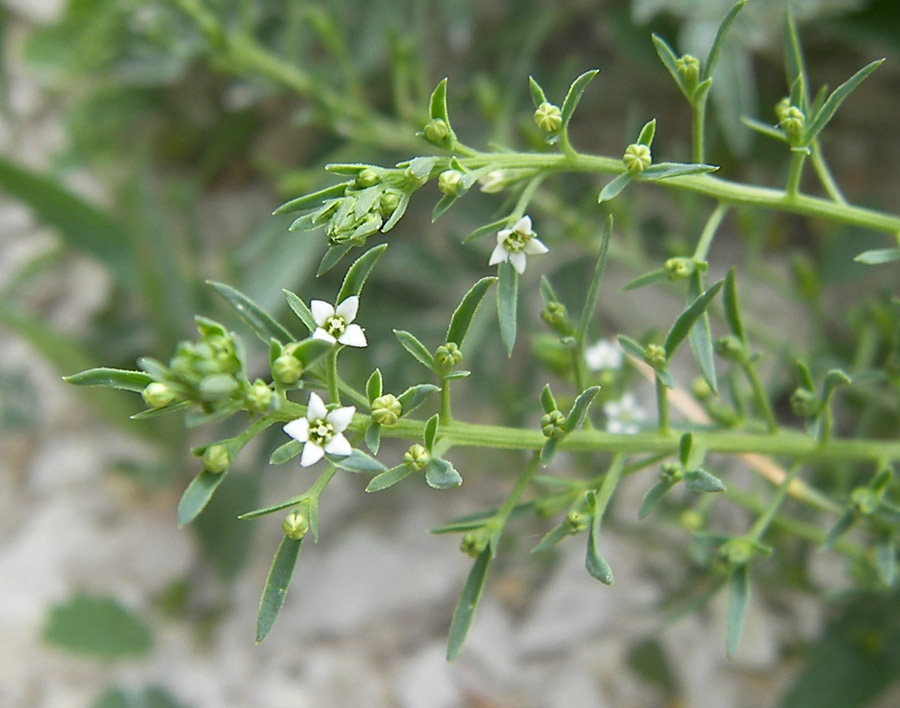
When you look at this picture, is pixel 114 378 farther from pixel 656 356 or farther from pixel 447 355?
pixel 656 356

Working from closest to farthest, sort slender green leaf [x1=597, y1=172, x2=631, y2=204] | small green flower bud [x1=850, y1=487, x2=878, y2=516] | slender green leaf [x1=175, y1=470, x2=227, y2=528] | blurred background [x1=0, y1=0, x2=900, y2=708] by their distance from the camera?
slender green leaf [x1=175, y1=470, x2=227, y2=528], slender green leaf [x1=597, y1=172, x2=631, y2=204], small green flower bud [x1=850, y1=487, x2=878, y2=516], blurred background [x1=0, y1=0, x2=900, y2=708]

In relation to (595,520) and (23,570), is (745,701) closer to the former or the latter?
(595,520)

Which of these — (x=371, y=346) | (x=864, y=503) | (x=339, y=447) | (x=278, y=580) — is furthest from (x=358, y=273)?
(x=371, y=346)

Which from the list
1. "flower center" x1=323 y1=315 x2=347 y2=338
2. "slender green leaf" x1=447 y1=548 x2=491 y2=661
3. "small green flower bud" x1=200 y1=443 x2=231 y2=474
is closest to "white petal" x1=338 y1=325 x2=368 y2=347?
"flower center" x1=323 y1=315 x2=347 y2=338

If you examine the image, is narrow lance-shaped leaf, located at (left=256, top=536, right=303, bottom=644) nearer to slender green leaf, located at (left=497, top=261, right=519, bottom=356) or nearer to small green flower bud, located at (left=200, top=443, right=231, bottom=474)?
small green flower bud, located at (left=200, top=443, right=231, bottom=474)

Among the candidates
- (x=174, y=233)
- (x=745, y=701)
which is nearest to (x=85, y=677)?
(x=174, y=233)
